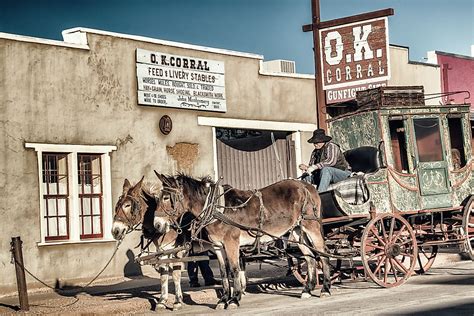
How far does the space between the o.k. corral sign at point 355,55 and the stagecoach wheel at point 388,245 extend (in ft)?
22.8

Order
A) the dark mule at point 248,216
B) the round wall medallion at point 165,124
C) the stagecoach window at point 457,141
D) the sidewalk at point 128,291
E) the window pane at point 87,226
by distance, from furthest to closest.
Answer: the round wall medallion at point 165,124
the window pane at point 87,226
the stagecoach window at point 457,141
the sidewalk at point 128,291
the dark mule at point 248,216

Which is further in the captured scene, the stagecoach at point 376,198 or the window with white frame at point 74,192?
the window with white frame at point 74,192

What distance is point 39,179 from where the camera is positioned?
63.2 feet

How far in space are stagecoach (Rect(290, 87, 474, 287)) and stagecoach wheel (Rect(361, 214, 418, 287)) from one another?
0.05ft

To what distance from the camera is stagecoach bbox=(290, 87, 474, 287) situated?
15742mm

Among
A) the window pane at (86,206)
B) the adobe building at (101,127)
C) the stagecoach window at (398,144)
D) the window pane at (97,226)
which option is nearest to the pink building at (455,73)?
the adobe building at (101,127)

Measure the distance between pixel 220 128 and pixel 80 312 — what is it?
34.1 feet

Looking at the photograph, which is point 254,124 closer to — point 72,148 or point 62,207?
point 72,148

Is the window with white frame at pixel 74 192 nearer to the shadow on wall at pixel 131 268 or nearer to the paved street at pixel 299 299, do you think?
the shadow on wall at pixel 131 268

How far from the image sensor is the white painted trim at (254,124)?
2303 centimetres

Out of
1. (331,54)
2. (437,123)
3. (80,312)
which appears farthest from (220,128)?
(80,312)

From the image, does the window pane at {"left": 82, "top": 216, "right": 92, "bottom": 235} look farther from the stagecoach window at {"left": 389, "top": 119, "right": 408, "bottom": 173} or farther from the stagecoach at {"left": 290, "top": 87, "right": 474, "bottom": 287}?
the stagecoach window at {"left": 389, "top": 119, "right": 408, "bottom": 173}

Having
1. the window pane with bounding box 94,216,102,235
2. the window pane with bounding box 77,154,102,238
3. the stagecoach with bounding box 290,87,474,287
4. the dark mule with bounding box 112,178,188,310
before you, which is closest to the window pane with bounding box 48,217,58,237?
the window pane with bounding box 77,154,102,238

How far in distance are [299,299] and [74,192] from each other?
22.5 feet
